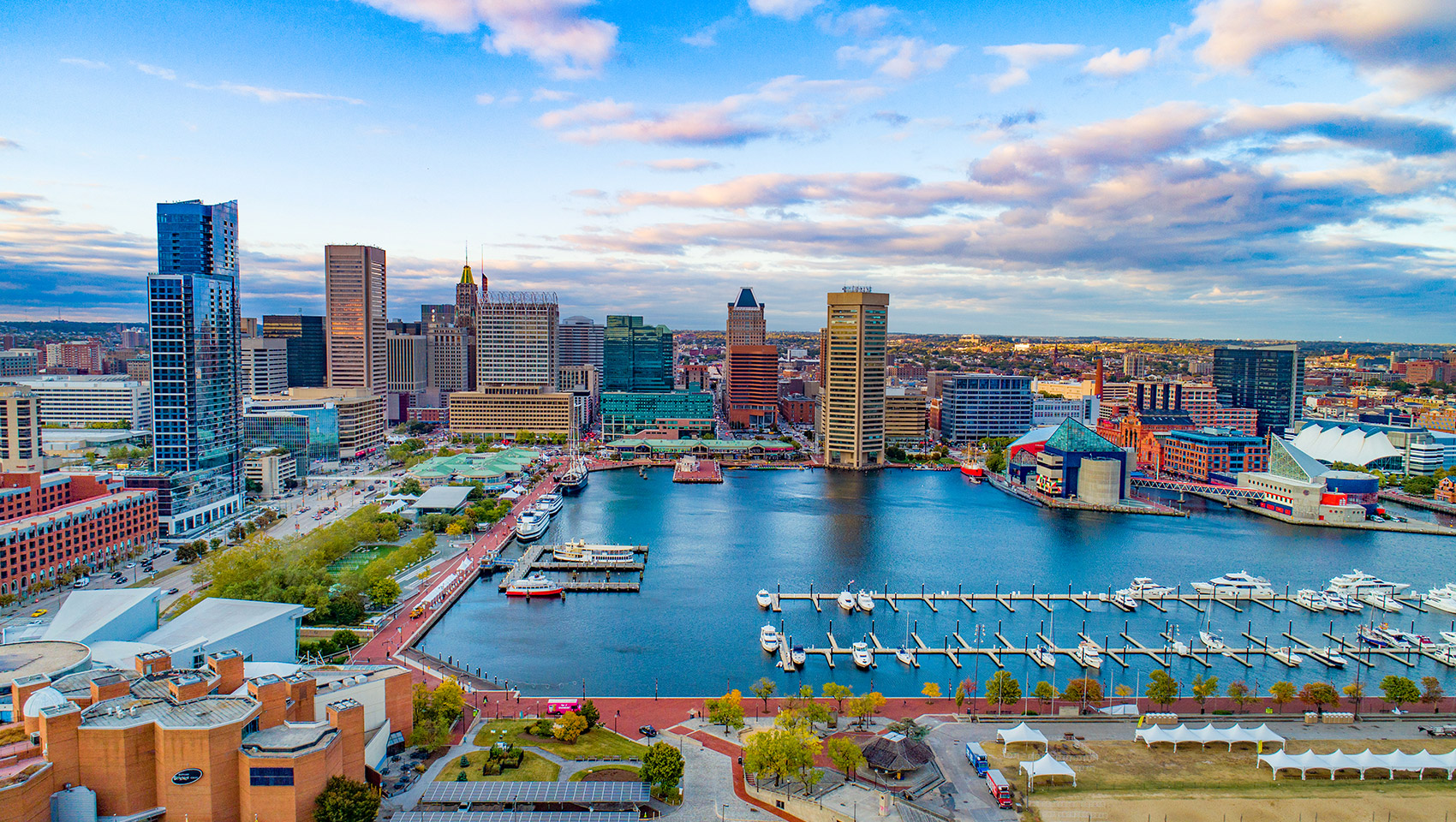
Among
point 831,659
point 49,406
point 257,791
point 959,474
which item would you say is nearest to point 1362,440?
point 959,474

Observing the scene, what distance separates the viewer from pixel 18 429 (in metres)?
43.2

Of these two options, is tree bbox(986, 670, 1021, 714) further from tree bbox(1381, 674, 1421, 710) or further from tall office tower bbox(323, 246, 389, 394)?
tall office tower bbox(323, 246, 389, 394)

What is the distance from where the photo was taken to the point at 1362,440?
62750 mm

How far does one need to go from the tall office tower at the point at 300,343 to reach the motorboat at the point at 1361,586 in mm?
95011

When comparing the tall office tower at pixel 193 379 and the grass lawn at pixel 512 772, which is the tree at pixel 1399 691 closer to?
the grass lawn at pixel 512 772

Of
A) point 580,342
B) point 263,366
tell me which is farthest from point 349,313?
point 580,342

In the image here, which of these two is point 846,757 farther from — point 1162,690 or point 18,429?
point 18,429

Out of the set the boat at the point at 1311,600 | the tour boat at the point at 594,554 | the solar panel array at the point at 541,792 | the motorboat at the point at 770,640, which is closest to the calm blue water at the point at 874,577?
the motorboat at the point at 770,640

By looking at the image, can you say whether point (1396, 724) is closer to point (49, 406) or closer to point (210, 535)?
point (210, 535)

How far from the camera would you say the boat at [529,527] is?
137ft

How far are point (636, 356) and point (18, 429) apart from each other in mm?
66217

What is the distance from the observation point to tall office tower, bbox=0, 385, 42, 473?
4284 centimetres

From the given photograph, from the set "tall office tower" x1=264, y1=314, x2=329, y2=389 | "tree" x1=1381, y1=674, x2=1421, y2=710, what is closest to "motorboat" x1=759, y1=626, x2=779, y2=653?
"tree" x1=1381, y1=674, x2=1421, y2=710

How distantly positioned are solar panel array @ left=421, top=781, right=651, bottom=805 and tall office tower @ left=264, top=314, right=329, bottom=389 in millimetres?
90973
